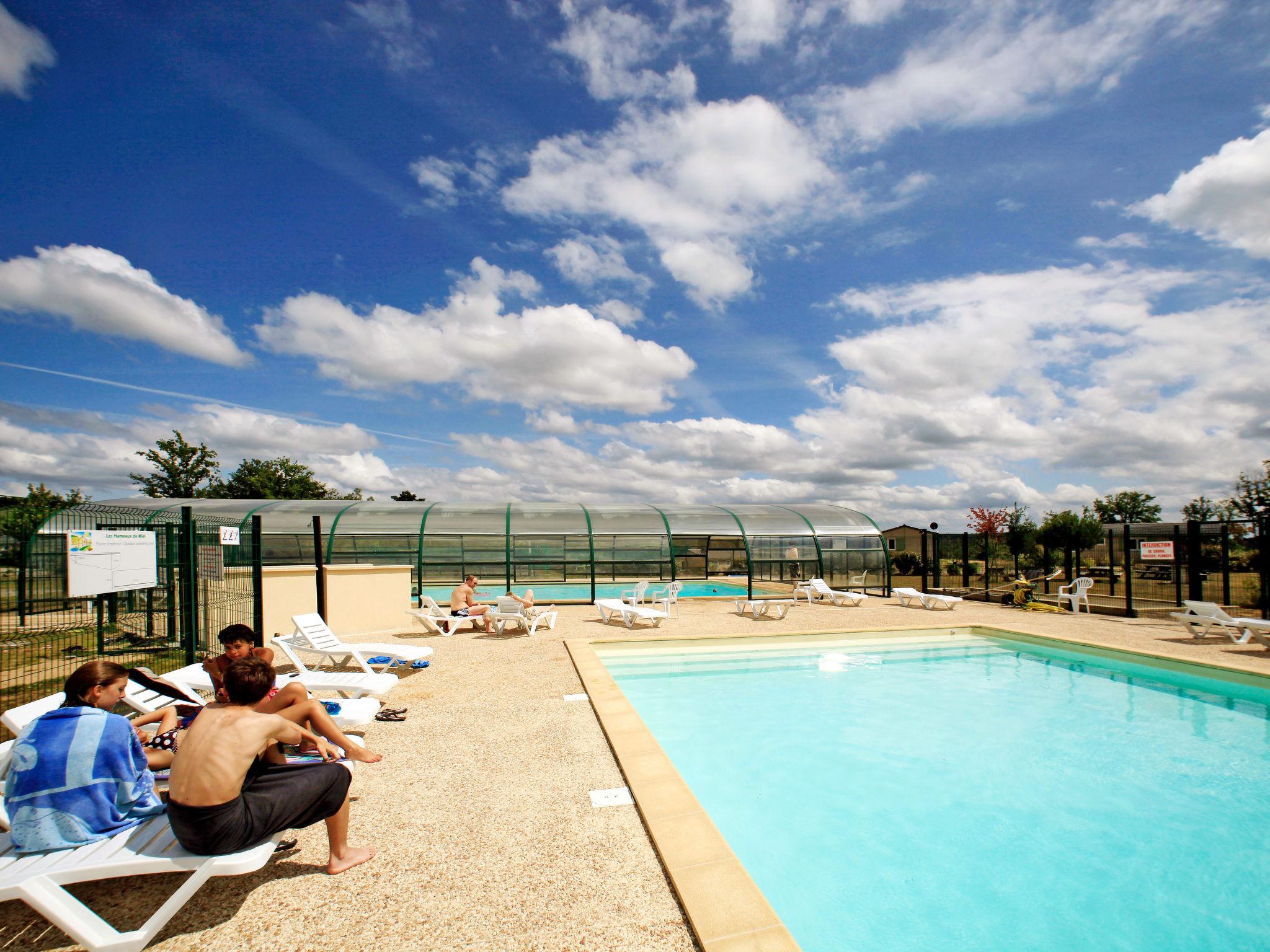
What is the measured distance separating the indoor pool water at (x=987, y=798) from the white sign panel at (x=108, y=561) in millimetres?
5649

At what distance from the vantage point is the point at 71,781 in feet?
8.86

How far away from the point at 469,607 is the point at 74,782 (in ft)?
27.5

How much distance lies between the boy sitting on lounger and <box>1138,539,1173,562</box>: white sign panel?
15606 millimetres

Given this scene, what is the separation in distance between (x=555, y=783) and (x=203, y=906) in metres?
2.07

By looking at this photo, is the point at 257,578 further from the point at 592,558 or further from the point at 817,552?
the point at 817,552

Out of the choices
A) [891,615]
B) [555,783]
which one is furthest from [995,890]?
[891,615]

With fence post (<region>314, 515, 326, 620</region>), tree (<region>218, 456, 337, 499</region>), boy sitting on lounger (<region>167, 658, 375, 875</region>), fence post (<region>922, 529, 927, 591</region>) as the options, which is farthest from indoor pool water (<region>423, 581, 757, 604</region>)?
tree (<region>218, 456, 337, 499</region>)

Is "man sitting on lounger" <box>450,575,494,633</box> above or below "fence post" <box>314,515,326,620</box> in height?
below

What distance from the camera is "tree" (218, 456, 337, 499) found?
3984cm

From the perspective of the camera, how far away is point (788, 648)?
1062cm

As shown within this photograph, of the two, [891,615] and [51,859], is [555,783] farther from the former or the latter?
[891,615]

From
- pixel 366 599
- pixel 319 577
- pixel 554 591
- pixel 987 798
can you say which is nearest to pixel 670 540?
pixel 554 591

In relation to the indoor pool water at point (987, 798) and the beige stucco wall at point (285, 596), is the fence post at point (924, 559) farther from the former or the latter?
the beige stucco wall at point (285, 596)

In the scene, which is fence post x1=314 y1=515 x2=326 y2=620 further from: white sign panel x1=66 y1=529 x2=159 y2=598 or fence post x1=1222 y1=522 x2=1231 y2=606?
fence post x1=1222 y1=522 x2=1231 y2=606
